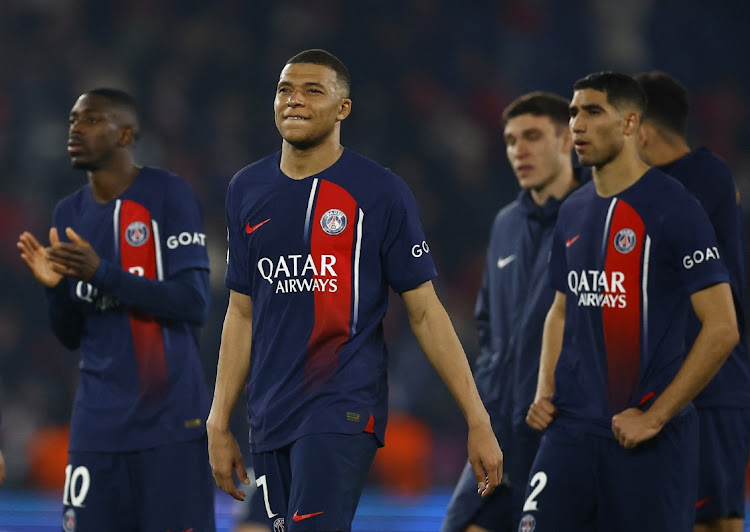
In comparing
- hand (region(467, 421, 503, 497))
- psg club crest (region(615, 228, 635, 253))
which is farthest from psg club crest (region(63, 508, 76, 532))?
psg club crest (region(615, 228, 635, 253))

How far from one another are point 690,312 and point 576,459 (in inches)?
38.2

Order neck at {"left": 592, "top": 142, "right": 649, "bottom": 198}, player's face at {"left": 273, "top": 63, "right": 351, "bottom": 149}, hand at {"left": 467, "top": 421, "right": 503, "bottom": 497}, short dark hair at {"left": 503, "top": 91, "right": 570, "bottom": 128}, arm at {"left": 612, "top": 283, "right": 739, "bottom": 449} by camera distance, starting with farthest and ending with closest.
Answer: short dark hair at {"left": 503, "top": 91, "right": 570, "bottom": 128} → neck at {"left": 592, "top": 142, "right": 649, "bottom": 198} → arm at {"left": 612, "top": 283, "right": 739, "bottom": 449} → player's face at {"left": 273, "top": 63, "right": 351, "bottom": 149} → hand at {"left": 467, "top": 421, "right": 503, "bottom": 497}

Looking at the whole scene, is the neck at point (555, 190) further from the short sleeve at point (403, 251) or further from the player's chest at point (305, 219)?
the player's chest at point (305, 219)

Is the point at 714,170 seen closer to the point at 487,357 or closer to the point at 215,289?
the point at 487,357

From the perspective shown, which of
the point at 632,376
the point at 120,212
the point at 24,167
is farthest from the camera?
A: the point at 24,167

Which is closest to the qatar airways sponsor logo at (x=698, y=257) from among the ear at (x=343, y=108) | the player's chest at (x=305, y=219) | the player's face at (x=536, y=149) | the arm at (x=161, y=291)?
the player's chest at (x=305, y=219)

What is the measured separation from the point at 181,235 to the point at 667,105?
7.17ft

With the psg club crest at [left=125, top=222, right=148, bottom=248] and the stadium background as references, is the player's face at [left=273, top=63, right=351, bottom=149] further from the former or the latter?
the stadium background

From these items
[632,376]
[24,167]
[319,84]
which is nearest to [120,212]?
[319,84]

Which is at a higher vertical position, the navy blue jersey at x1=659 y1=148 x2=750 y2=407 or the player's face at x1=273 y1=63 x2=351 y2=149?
the player's face at x1=273 y1=63 x2=351 y2=149

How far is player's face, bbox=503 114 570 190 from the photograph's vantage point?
571cm

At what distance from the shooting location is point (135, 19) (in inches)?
498

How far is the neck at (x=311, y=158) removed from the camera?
3.92 meters

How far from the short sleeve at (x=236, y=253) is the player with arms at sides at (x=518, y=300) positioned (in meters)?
1.81
